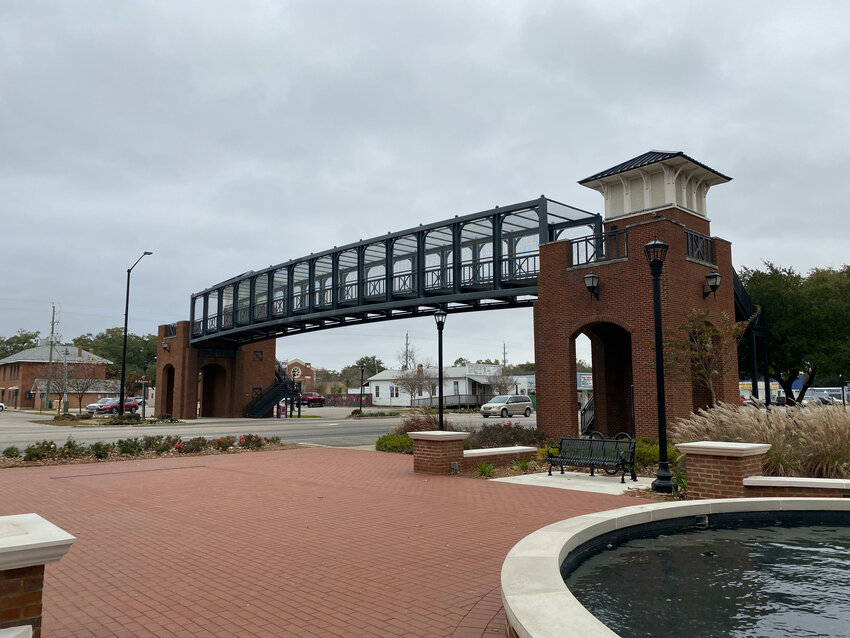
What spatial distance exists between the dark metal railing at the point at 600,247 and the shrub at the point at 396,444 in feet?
24.1

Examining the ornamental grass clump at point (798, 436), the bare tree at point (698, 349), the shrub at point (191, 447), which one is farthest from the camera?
the shrub at point (191, 447)

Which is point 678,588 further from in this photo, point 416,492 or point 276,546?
point 416,492

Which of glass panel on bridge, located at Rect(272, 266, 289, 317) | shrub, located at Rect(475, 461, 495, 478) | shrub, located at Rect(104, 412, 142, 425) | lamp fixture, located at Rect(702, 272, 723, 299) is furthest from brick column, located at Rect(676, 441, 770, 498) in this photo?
shrub, located at Rect(104, 412, 142, 425)

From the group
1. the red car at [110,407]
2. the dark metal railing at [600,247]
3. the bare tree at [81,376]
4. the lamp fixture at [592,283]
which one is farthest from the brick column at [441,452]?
the red car at [110,407]

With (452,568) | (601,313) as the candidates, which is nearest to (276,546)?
(452,568)

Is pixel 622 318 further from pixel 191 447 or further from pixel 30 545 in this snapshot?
pixel 30 545

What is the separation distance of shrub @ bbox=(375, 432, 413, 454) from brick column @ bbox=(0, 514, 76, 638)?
1490 centimetres

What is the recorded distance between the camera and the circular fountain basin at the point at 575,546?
3.51m

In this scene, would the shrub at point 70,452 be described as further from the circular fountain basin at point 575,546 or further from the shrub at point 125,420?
the shrub at point 125,420

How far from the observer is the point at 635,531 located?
23.2 ft

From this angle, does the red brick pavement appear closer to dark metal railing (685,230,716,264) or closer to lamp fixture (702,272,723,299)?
lamp fixture (702,272,723,299)

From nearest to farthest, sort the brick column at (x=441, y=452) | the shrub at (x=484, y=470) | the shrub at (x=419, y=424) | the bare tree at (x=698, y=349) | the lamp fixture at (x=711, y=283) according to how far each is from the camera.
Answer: the shrub at (x=484, y=470) < the brick column at (x=441, y=452) < the bare tree at (x=698, y=349) < the lamp fixture at (x=711, y=283) < the shrub at (x=419, y=424)

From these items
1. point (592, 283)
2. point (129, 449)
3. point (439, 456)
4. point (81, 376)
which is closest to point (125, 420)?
point (129, 449)

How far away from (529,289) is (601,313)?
3927 mm
